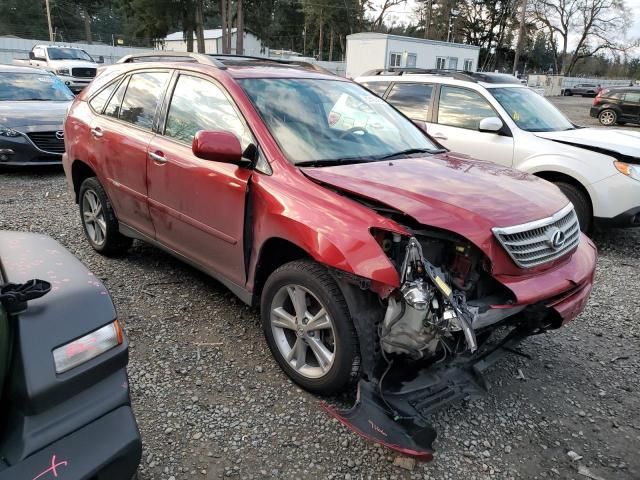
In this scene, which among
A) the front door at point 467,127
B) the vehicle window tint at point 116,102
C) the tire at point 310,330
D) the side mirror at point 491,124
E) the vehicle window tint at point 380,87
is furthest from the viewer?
the vehicle window tint at point 380,87

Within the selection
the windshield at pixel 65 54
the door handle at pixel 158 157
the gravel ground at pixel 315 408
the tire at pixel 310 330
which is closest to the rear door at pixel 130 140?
the door handle at pixel 158 157

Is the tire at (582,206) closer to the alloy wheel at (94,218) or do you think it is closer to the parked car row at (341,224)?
the parked car row at (341,224)

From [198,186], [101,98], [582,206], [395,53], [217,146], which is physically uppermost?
[395,53]

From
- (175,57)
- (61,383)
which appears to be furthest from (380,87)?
(61,383)

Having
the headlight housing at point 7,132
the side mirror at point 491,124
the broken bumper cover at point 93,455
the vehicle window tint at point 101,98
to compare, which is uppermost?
the vehicle window tint at point 101,98

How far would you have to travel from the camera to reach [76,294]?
1.84m

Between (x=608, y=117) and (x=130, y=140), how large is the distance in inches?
879

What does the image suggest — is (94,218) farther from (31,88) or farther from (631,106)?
(631,106)

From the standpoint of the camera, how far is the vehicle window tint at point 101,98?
4.45m

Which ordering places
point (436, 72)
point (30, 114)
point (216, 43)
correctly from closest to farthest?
point (436, 72)
point (30, 114)
point (216, 43)

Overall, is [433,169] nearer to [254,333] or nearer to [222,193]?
[222,193]

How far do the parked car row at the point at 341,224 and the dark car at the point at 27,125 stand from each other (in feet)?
13.4

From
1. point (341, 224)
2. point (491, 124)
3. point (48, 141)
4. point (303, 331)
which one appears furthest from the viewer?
point (48, 141)

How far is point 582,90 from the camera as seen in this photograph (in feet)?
143
